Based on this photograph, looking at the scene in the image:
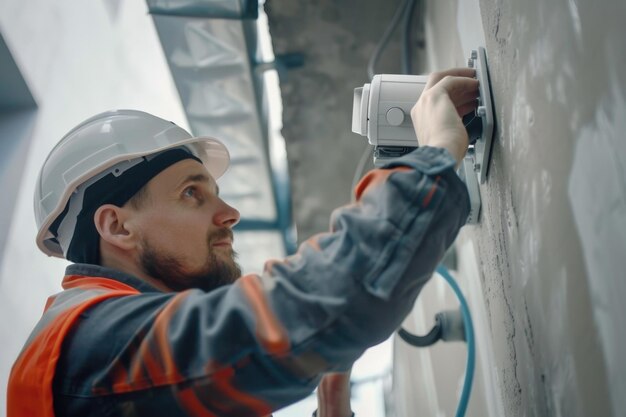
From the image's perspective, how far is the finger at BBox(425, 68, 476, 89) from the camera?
3.62ft

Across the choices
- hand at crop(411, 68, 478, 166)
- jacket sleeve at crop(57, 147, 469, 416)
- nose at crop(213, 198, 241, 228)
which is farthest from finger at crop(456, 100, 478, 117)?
nose at crop(213, 198, 241, 228)

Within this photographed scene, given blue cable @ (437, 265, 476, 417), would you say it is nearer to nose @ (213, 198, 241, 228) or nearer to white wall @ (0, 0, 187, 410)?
nose @ (213, 198, 241, 228)

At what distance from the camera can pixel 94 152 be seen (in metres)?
1.31

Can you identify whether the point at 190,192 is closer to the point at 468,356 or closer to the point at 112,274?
the point at 112,274

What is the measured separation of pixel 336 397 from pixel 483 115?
0.59m

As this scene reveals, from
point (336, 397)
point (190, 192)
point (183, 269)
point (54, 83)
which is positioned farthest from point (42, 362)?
point (54, 83)

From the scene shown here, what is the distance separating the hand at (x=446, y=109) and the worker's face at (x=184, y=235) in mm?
428

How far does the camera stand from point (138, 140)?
1.33 meters

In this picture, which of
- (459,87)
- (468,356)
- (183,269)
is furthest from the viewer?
(468,356)

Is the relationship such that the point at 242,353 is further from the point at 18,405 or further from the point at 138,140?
the point at 138,140

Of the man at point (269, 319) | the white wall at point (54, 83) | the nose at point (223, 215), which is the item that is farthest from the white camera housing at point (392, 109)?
the white wall at point (54, 83)

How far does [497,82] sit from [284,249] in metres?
2.49

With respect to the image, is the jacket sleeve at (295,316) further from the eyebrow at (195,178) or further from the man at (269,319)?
the eyebrow at (195,178)

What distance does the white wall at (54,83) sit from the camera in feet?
6.56
